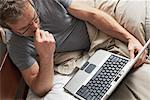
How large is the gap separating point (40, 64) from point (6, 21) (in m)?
0.24

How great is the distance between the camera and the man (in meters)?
1.24

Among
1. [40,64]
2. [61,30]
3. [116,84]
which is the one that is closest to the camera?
[116,84]

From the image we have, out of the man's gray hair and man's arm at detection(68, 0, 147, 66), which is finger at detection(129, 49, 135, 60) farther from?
the man's gray hair

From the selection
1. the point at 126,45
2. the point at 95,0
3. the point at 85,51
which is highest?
the point at 95,0

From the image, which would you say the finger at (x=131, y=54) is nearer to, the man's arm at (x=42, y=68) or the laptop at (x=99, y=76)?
the laptop at (x=99, y=76)

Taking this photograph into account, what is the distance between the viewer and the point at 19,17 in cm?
122

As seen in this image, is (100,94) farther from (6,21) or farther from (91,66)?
(6,21)

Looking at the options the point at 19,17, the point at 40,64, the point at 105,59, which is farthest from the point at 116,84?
the point at 19,17

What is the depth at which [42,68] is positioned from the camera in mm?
1328

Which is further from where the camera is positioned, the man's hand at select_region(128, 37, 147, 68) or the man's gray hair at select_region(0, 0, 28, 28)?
the man's hand at select_region(128, 37, 147, 68)

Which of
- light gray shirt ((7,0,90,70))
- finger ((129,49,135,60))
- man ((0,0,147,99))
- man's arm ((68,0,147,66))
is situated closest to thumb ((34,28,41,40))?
man ((0,0,147,99))

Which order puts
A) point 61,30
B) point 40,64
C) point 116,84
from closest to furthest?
point 116,84, point 40,64, point 61,30

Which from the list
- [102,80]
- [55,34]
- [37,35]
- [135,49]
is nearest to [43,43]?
[37,35]

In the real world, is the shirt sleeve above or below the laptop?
above
